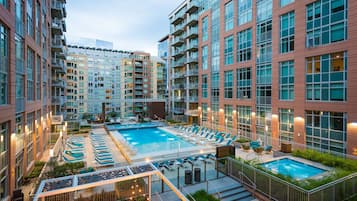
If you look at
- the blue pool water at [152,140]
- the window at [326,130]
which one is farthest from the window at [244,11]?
the blue pool water at [152,140]

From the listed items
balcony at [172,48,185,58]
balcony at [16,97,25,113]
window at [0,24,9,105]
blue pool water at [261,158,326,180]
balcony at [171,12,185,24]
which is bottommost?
blue pool water at [261,158,326,180]

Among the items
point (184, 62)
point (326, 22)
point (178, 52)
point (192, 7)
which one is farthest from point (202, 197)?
point (178, 52)

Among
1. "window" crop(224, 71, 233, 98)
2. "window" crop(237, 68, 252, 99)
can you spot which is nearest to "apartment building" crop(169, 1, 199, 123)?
"window" crop(224, 71, 233, 98)

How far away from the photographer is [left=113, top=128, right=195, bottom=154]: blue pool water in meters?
18.6

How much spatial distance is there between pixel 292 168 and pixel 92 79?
54.2 meters

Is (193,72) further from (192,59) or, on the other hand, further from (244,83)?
(244,83)

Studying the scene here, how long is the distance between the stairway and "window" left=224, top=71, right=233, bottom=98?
57.1ft

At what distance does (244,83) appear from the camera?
25.0 m

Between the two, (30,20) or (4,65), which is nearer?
(4,65)

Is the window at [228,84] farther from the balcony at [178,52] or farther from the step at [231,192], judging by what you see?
the step at [231,192]

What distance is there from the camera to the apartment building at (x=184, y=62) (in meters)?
34.3

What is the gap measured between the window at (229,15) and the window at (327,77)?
1226 cm

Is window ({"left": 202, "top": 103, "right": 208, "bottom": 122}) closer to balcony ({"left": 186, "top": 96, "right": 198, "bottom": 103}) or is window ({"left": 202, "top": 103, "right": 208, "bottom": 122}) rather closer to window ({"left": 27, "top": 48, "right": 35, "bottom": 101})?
balcony ({"left": 186, "top": 96, "right": 198, "bottom": 103})

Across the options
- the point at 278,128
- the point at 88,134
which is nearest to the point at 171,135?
the point at 88,134
